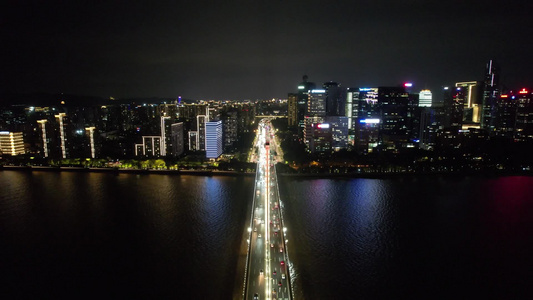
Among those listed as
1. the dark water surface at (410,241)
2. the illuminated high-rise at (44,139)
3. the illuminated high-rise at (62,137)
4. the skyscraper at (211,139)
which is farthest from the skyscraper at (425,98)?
the illuminated high-rise at (44,139)

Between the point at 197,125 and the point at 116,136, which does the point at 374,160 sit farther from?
the point at 116,136

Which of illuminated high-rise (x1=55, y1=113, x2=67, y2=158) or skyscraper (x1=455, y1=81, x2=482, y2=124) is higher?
skyscraper (x1=455, y1=81, x2=482, y2=124)

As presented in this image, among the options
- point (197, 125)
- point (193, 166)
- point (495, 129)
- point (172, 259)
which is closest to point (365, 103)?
point (495, 129)

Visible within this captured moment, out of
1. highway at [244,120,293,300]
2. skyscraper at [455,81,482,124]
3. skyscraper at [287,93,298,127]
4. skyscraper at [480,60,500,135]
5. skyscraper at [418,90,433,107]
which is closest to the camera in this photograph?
highway at [244,120,293,300]

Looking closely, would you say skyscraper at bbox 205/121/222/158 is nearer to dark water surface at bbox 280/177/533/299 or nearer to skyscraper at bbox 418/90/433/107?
dark water surface at bbox 280/177/533/299

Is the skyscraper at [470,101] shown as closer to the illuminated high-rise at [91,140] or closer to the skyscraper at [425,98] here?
the skyscraper at [425,98]


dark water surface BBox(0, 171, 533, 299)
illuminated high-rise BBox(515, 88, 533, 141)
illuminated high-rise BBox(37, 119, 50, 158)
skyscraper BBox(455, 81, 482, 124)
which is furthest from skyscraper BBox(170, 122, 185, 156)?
skyscraper BBox(455, 81, 482, 124)
